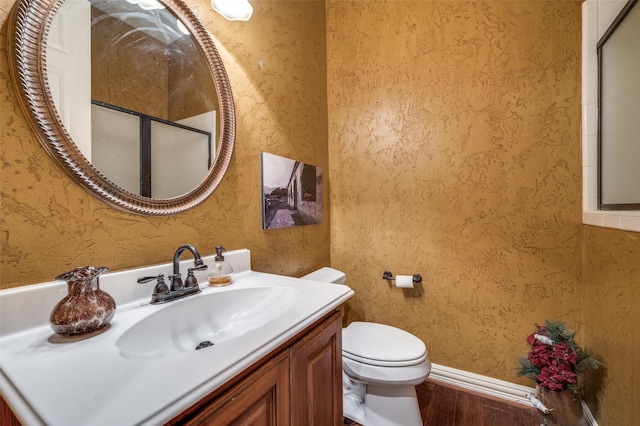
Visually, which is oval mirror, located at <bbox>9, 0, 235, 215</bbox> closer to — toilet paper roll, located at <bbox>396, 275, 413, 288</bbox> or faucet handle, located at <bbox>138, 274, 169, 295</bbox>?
faucet handle, located at <bbox>138, 274, 169, 295</bbox>

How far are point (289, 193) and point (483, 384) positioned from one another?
1.55m

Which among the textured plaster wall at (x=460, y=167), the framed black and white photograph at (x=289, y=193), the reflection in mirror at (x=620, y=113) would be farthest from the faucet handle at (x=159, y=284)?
the reflection in mirror at (x=620, y=113)

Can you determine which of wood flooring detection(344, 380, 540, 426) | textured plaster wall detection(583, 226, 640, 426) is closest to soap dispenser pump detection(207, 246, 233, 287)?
wood flooring detection(344, 380, 540, 426)

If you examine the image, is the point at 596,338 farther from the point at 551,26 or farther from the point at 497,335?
the point at 551,26

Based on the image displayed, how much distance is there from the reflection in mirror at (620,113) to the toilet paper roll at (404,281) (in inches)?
38.0

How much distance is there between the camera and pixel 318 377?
2.47 feet

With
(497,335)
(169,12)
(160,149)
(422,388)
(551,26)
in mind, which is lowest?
(422,388)

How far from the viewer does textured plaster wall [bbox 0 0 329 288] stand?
609 millimetres

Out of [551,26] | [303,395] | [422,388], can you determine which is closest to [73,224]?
[303,395]

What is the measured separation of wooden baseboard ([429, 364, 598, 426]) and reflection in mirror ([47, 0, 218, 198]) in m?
1.73

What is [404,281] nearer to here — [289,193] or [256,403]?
[289,193]

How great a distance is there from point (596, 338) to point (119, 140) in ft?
6.73

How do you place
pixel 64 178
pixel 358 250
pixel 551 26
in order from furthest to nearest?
pixel 358 250 → pixel 551 26 → pixel 64 178

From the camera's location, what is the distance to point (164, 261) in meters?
0.88
